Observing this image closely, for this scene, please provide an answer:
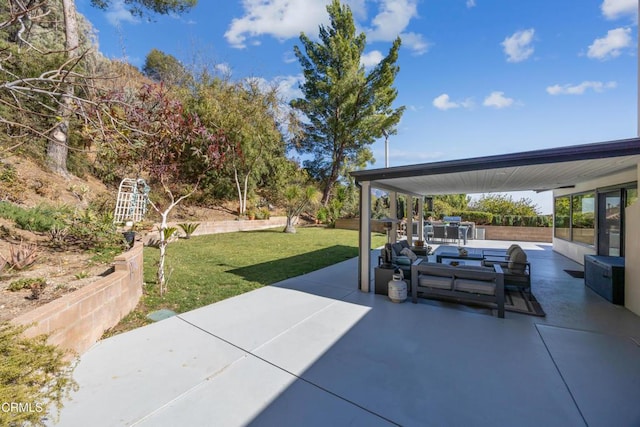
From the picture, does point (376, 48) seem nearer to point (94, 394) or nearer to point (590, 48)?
point (590, 48)

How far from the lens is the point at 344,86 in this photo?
19.3 m

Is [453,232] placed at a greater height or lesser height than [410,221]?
lesser

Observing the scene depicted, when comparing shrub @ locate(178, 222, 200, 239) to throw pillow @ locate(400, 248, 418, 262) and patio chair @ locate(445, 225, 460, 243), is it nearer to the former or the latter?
throw pillow @ locate(400, 248, 418, 262)

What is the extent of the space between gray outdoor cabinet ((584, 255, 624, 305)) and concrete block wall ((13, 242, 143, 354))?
26.3 ft

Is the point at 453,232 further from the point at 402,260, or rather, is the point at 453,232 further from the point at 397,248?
the point at 402,260

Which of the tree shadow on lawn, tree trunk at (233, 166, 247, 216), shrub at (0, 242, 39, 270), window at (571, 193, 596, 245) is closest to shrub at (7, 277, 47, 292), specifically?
shrub at (0, 242, 39, 270)

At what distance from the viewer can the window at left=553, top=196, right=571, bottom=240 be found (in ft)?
30.5

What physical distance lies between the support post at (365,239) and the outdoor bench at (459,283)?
0.95 meters

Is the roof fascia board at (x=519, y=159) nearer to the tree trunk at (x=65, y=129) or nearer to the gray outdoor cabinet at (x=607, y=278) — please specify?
the gray outdoor cabinet at (x=607, y=278)

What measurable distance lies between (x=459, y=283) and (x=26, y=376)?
511cm

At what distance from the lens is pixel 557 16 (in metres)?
7.75

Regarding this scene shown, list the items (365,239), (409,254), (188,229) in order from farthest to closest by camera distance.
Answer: (188,229), (409,254), (365,239)

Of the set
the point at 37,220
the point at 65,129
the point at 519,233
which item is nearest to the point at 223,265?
the point at 37,220

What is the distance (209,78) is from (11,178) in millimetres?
11139
